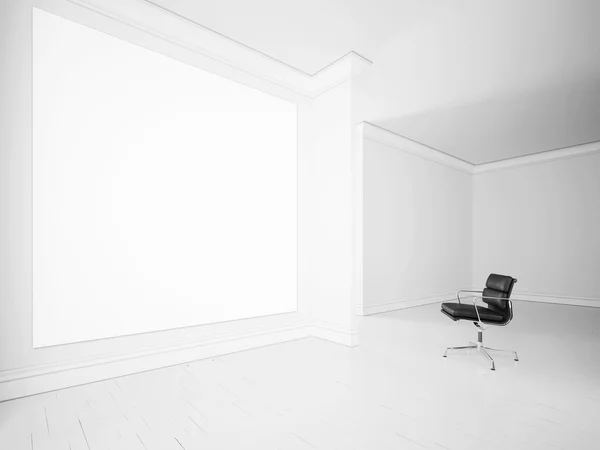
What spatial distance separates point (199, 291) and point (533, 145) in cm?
758

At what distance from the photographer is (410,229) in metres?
7.27

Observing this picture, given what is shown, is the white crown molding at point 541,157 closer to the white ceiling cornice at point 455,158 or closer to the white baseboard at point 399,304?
the white ceiling cornice at point 455,158

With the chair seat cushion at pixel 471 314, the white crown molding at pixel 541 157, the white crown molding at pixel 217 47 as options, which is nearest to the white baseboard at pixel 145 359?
the chair seat cushion at pixel 471 314

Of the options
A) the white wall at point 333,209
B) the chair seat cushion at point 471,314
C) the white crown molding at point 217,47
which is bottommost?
the chair seat cushion at point 471,314

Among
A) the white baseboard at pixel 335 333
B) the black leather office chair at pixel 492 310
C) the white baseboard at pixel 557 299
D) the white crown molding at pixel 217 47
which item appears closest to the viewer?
the white crown molding at pixel 217 47

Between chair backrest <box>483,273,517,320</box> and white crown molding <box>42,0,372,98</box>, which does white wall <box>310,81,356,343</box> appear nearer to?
white crown molding <box>42,0,372,98</box>

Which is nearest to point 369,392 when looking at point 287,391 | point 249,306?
point 287,391

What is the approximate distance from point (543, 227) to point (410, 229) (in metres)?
3.39

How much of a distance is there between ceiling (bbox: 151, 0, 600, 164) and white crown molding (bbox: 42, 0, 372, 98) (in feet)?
0.32

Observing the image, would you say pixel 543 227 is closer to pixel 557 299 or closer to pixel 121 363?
pixel 557 299

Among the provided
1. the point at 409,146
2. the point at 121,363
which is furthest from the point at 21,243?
the point at 409,146

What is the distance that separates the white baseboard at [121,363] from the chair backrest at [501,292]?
71.1 inches

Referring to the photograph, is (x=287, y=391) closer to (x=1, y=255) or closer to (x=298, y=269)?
(x=298, y=269)

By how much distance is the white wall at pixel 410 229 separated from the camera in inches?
257
